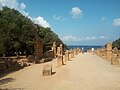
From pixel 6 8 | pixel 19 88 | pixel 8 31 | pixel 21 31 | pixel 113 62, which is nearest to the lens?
pixel 19 88

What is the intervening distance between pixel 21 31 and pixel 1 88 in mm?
26209

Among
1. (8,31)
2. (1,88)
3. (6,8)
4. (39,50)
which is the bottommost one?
(1,88)

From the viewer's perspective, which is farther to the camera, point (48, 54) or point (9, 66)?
point (48, 54)

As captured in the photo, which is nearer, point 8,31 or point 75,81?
point 75,81

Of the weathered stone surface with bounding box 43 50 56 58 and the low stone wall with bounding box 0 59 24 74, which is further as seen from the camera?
the weathered stone surface with bounding box 43 50 56 58

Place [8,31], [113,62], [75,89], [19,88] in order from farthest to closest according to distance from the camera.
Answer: [8,31]
[113,62]
[19,88]
[75,89]

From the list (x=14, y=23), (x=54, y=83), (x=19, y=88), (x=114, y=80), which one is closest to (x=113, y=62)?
(x=114, y=80)

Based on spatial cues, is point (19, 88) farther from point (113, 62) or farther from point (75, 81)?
point (113, 62)

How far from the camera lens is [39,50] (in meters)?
44.9

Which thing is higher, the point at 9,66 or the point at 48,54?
the point at 48,54

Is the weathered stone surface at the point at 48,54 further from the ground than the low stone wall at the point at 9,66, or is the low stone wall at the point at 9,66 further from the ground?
the weathered stone surface at the point at 48,54

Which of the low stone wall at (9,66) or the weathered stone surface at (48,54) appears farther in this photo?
the weathered stone surface at (48,54)

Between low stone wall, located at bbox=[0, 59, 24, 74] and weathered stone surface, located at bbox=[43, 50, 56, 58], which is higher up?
weathered stone surface, located at bbox=[43, 50, 56, 58]

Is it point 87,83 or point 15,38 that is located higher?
point 15,38
